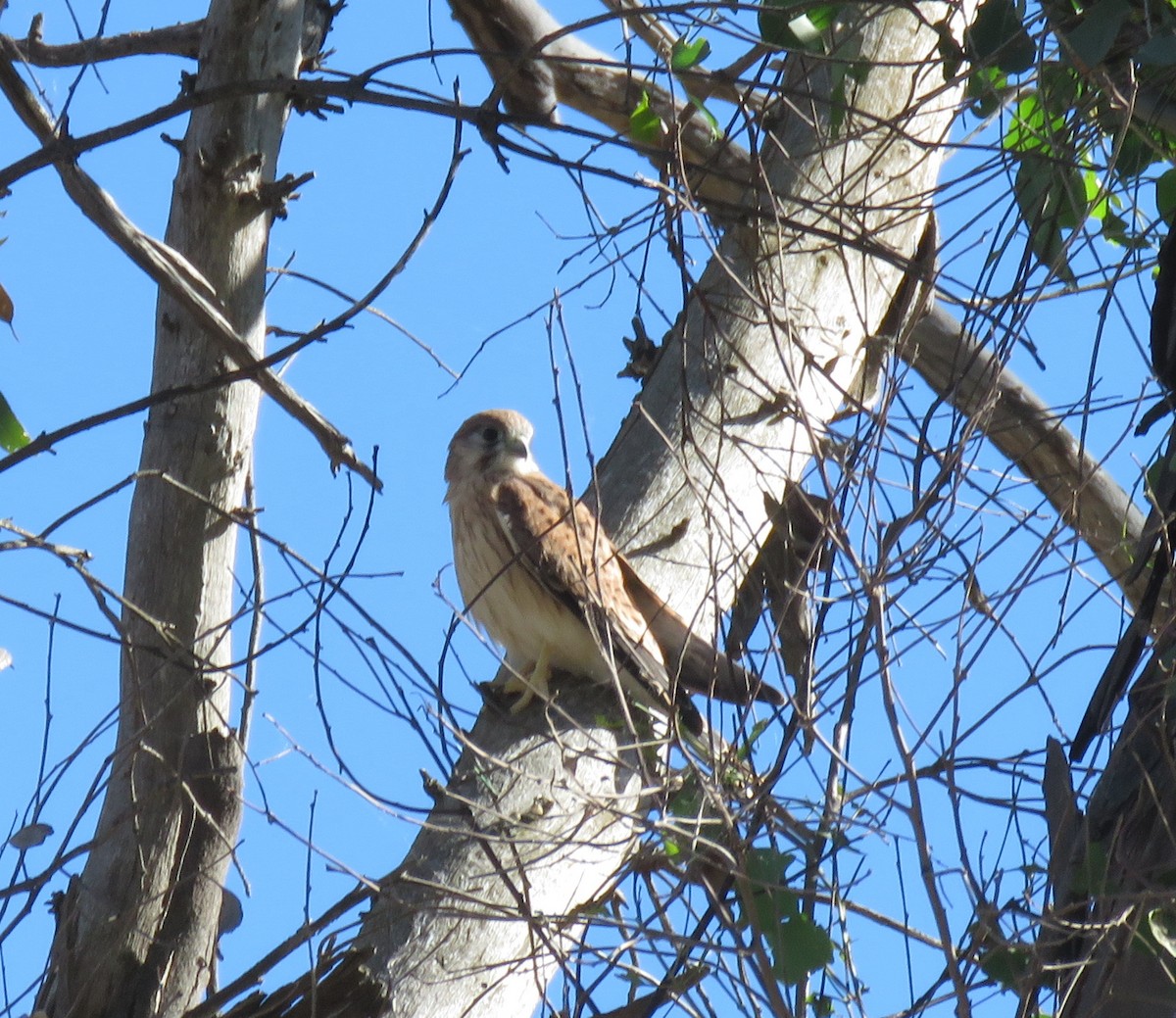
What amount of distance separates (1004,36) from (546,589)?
186 centimetres

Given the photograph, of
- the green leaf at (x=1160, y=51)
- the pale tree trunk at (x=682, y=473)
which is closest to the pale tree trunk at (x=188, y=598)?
the pale tree trunk at (x=682, y=473)

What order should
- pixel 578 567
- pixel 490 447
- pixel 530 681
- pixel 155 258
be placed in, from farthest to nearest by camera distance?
pixel 490 447 < pixel 530 681 < pixel 578 567 < pixel 155 258

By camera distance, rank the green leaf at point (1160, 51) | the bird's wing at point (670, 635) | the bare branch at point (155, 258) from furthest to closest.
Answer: the bird's wing at point (670, 635) → the bare branch at point (155, 258) → the green leaf at point (1160, 51)

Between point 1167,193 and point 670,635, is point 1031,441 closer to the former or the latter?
point 670,635

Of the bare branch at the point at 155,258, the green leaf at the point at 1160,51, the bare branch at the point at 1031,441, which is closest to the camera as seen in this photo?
the green leaf at the point at 1160,51

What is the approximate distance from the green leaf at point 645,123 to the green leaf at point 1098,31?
1.12m

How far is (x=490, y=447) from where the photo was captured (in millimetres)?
4504

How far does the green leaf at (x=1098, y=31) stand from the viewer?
7.20ft

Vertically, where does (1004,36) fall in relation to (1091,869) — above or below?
above

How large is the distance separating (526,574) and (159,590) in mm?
1083

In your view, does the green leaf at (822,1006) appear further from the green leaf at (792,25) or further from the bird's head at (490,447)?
the bird's head at (490,447)

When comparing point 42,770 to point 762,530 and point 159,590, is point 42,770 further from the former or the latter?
point 762,530

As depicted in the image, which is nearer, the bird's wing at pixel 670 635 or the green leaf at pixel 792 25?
the green leaf at pixel 792 25

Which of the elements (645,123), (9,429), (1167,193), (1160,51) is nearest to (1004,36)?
(1160,51)
